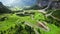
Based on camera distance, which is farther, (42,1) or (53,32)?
(42,1)

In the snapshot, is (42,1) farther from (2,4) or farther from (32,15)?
(2,4)

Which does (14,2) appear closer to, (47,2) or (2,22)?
(2,22)

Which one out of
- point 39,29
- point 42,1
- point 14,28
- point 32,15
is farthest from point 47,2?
point 14,28

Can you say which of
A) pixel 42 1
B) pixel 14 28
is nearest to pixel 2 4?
pixel 14 28

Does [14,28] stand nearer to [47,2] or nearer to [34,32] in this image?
[34,32]

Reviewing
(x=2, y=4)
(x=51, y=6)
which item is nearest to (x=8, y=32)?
(x=2, y=4)

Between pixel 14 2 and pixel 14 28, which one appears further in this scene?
pixel 14 2

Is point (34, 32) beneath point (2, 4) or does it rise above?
beneath

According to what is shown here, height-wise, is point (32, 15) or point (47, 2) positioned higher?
point (47, 2)

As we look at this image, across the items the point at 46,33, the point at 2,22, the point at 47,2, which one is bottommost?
the point at 46,33
